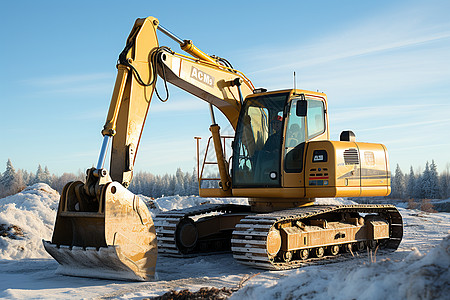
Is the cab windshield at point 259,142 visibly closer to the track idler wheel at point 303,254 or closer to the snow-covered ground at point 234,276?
the track idler wheel at point 303,254

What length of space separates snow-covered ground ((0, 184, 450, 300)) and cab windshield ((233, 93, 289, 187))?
175 centimetres

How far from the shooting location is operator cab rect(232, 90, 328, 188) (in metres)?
9.34

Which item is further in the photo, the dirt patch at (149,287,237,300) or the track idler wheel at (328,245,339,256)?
the track idler wheel at (328,245,339,256)

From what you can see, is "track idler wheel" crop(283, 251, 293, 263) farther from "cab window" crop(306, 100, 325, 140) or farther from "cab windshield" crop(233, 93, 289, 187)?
"cab window" crop(306, 100, 325, 140)

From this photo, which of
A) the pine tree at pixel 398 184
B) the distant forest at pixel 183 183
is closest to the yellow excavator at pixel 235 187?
the distant forest at pixel 183 183

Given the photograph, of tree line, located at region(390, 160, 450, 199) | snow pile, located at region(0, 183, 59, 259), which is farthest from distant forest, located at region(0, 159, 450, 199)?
snow pile, located at region(0, 183, 59, 259)

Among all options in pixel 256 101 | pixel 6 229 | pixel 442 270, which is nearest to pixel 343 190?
pixel 256 101

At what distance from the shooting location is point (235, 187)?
9.79m

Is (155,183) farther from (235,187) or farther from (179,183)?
(235,187)

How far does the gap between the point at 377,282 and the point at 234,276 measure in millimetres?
4437

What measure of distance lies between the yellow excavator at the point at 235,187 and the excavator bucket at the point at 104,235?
0.02m

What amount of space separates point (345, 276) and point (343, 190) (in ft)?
18.2

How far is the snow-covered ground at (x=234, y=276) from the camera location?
359cm

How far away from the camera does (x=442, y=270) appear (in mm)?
3541
